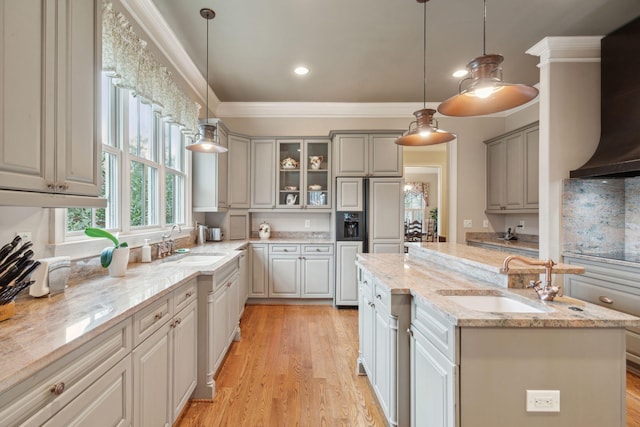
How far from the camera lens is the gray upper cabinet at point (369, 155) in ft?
13.2

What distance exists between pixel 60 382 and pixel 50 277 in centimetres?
69

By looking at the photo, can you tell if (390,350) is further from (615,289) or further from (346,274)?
(346,274)

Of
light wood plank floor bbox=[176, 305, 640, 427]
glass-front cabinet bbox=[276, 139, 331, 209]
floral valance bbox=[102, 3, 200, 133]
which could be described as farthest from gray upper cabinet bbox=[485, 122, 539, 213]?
floral valance bbox=[102, 3, 200, 133]

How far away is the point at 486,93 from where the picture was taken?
1568mm

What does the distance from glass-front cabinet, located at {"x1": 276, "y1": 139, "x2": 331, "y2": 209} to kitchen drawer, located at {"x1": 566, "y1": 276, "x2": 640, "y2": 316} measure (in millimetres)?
2875

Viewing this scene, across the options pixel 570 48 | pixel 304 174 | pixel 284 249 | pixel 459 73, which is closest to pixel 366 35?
pixel 459 73

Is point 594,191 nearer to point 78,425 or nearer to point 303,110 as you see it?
point 303,110

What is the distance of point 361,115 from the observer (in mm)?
4477

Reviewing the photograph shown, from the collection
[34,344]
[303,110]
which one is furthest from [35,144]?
[303,110]

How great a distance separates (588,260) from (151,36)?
4274 millimetres

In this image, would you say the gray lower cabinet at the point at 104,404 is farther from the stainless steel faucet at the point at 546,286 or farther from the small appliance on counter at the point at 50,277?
the stainless steel faucet at the point at 546,286

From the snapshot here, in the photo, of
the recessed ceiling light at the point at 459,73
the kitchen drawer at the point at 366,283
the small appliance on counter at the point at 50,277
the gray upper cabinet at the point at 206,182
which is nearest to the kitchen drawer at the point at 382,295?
the kitchen drawer at the point at 366,283

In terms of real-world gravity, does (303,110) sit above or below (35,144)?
above

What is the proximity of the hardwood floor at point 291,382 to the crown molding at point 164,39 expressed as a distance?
2922mm
